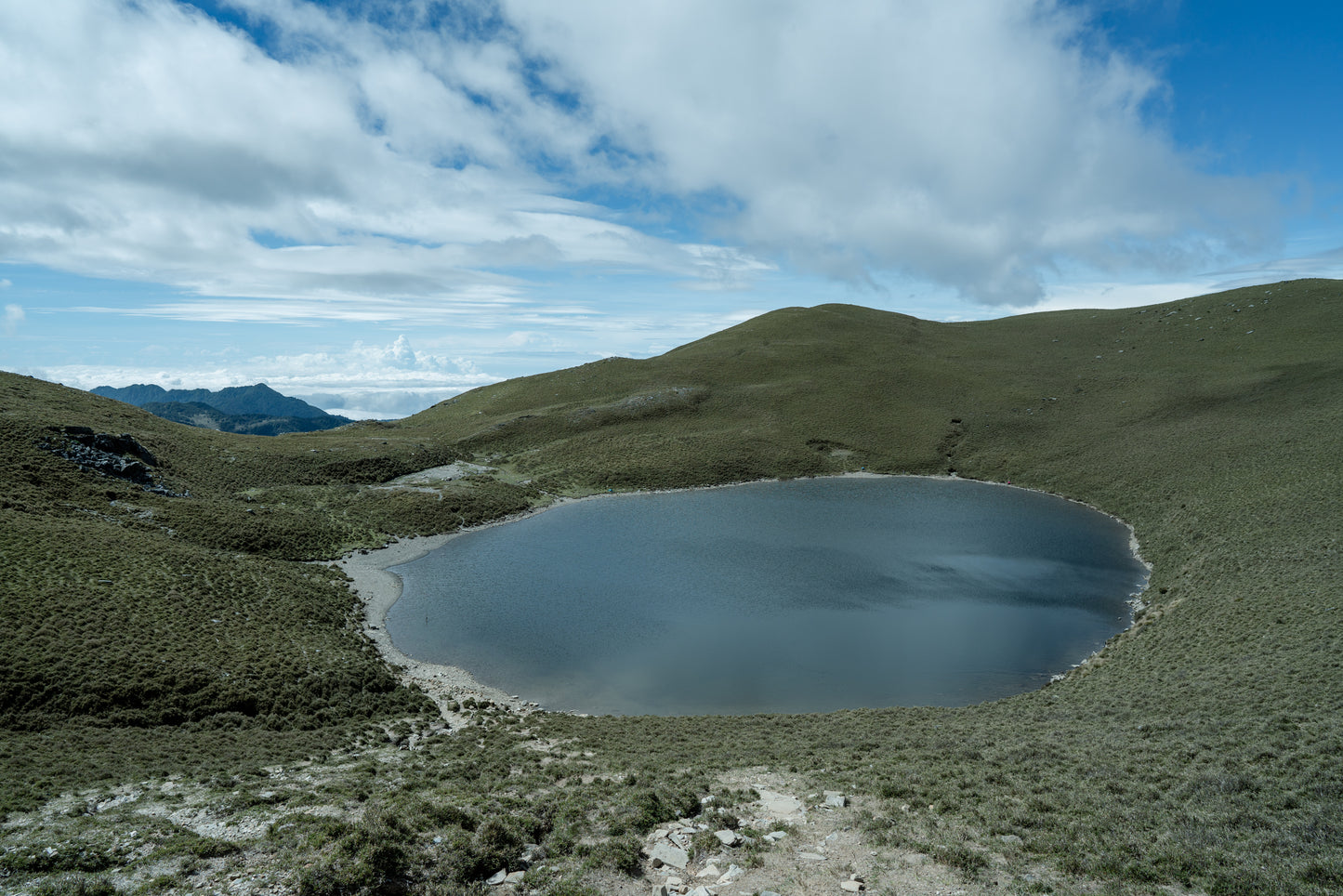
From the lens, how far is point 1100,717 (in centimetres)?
1959

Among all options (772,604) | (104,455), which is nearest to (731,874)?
(772,604)

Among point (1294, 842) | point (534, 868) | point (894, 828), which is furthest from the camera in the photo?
point (894, 828)

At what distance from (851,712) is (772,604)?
12260 mm

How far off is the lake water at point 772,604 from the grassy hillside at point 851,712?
2677 mm

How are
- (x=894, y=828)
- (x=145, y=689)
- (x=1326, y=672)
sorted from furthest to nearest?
(x=145, y=689), (x=1326, y=672), (x=894, y=828)

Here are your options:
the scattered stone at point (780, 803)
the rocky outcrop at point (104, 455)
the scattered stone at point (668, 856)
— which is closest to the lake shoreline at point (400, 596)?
the scattered stone at point (780, 803)

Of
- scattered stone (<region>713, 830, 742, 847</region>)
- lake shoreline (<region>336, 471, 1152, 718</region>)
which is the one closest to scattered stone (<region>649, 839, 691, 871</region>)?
scattered stone (<region>713, 830, 742, 847</region>)

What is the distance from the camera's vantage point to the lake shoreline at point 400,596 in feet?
82.5

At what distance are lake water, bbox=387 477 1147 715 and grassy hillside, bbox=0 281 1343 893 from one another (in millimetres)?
2677

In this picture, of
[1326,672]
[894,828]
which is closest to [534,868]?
[894,828]

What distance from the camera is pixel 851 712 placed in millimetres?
22750

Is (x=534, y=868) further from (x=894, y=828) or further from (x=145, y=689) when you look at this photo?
(x=145, y=689)

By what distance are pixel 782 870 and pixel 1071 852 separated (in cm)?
547

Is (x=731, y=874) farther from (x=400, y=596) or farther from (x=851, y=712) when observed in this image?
(x=400, y=596)
